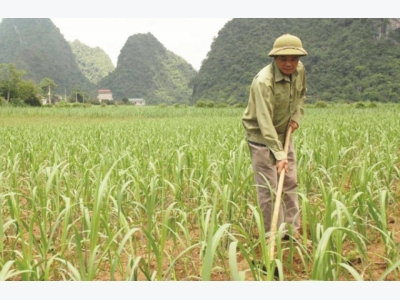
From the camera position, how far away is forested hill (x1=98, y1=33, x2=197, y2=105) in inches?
2347

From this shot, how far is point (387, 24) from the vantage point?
117 ft

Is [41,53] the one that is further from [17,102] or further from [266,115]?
[266,115]

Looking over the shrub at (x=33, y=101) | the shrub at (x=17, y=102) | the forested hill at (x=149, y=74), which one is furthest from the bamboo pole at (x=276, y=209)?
the forested hill at (x=149, y=74)

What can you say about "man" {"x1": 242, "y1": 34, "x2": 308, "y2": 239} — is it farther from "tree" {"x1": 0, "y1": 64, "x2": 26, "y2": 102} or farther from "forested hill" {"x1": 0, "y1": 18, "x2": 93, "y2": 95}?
"forested hill" {"x1": 0, "y1": 18, "x2": 93, "y2": 95}

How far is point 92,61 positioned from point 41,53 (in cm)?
2235

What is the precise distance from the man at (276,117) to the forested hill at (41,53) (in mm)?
52150

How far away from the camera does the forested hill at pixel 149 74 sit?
59612 mm

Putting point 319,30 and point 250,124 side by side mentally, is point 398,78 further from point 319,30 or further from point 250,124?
point 250,124

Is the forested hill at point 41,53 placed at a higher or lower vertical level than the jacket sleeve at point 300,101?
higher

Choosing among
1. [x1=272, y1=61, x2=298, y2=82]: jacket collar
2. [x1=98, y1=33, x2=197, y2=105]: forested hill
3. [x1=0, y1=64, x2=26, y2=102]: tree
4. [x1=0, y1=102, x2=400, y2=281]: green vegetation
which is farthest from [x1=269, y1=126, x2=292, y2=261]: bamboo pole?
[x1=98, y1=33, x2=197, y2=105]: forested hill

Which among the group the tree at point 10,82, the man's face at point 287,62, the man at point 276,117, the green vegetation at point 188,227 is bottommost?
the green vegetation at point 188,227

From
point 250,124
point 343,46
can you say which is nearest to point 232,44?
point 343,46

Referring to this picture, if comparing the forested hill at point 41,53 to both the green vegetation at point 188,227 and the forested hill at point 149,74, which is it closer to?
the forested hill at point 149,74

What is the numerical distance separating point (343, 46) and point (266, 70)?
3706 centimetres
